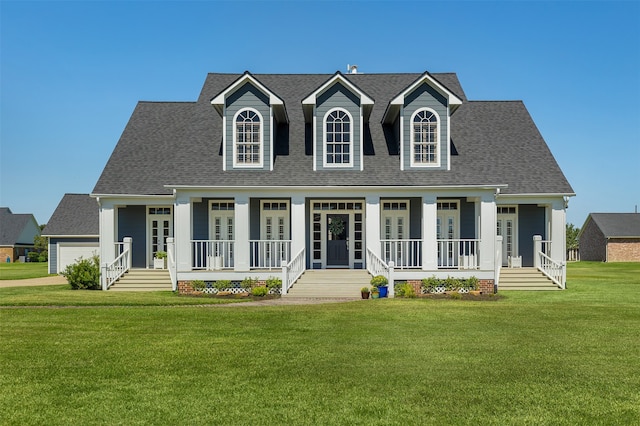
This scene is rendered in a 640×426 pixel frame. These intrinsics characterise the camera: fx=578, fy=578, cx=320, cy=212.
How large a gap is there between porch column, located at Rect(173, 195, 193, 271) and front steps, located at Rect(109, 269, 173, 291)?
6.20ft

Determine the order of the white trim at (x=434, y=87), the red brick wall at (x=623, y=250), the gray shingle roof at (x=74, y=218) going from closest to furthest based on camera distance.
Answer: the white trim at (x=434, y=87) → the gray shingle roof at (x=74, y=218) → the red brick wall at (x=623, y=250)

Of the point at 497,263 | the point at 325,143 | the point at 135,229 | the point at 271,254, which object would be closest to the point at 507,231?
the point at 497,263

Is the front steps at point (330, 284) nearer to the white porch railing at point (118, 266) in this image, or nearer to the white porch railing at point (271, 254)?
the white porch railing at point (271, 254)

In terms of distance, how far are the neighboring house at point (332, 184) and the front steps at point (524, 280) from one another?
0.86m

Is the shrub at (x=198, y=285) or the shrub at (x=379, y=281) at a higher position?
the shrub at (x=379, y=281)

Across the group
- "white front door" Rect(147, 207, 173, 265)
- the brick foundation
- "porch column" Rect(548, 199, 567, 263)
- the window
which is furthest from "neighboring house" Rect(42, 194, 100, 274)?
"porch column" Rect(548, 199, 567, 263)

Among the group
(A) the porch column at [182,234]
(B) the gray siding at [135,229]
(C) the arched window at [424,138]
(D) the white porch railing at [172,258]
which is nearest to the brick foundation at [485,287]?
(C) the arched window at [424,138]

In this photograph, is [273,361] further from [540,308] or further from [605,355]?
[540,308]

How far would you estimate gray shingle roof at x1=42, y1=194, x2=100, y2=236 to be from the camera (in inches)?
1518

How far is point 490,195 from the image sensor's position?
2148cm

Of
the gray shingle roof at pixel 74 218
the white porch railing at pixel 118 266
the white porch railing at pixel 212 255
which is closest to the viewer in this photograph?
the white porch railing at pixel 212 255

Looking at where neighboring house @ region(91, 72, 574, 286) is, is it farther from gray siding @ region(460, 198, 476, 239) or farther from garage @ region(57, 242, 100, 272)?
garage @ region(57, 242, 100, 272)

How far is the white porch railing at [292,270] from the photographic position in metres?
19.6

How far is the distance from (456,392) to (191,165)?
16.8 m
